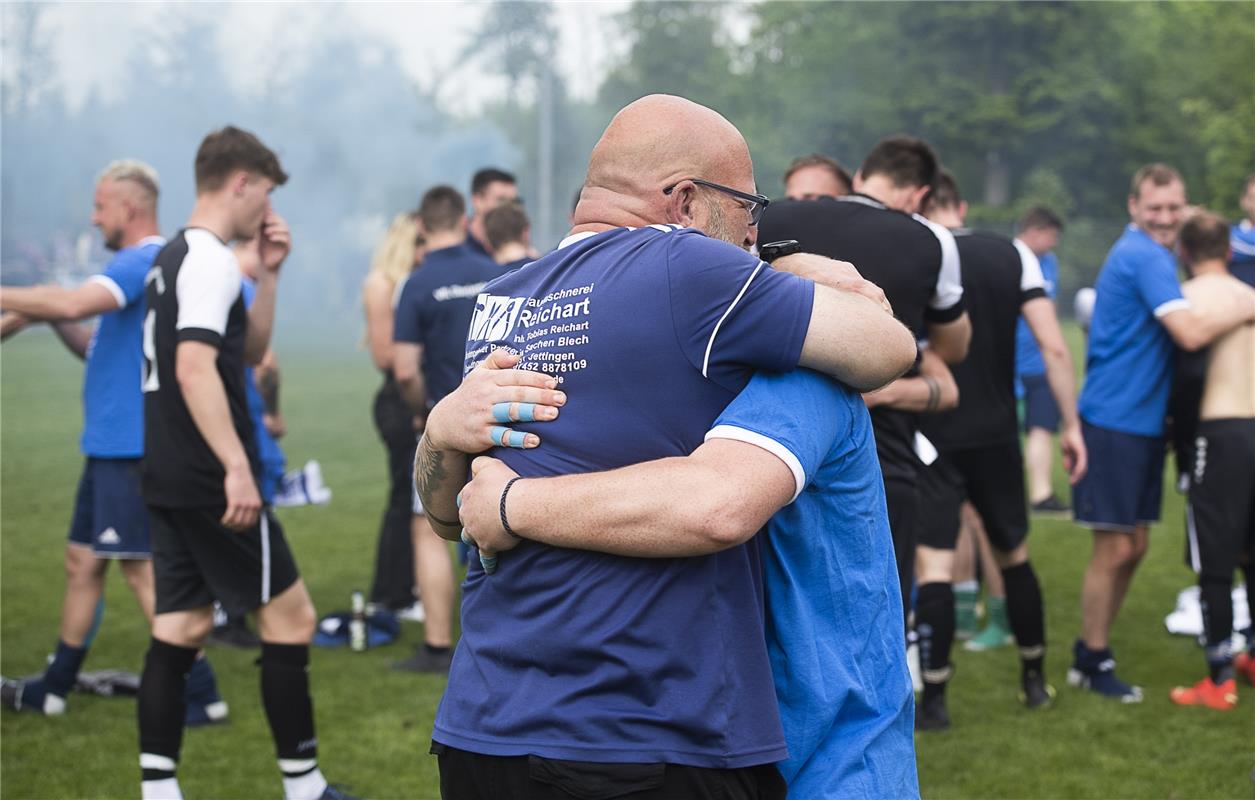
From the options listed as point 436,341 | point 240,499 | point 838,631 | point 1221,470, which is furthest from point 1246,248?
point 838,631

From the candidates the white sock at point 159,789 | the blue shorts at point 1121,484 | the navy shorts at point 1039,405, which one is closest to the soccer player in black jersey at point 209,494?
the white sock at point 159,789

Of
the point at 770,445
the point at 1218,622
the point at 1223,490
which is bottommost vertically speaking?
the point at 1218,622

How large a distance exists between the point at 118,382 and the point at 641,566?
14.8 feet

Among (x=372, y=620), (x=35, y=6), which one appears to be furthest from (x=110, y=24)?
(x=372, y=620)

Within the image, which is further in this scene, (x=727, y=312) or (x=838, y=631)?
(x=838, y=631)

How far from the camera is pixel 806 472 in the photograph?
6.97 ft

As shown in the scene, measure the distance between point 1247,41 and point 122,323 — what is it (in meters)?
49.8

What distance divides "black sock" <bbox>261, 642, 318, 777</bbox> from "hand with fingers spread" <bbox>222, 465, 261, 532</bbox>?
496 mm

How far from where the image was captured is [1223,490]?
235 inches

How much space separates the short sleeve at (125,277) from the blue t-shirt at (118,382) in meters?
0.01

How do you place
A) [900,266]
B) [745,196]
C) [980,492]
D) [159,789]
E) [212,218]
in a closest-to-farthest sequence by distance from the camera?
[745,196] → [900,266] → [159,789] → [212,218] → [980,492]

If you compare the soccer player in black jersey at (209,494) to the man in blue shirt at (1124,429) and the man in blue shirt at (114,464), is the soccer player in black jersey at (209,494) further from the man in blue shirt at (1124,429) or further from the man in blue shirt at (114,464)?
the man in blue shirt at (1124,429)

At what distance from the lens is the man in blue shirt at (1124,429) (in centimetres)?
623

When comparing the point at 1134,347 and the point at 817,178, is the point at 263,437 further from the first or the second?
the point at 1134,347
